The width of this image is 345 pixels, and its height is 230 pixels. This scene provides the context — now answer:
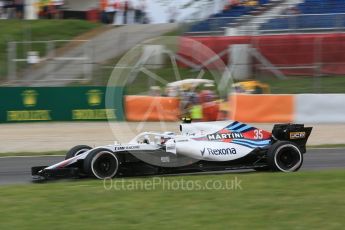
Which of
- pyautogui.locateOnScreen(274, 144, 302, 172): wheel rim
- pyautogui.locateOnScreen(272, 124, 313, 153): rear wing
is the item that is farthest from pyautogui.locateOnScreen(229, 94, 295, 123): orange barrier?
pyautogui.locateOnScreen(274, 144, 302, 172): wheel rim

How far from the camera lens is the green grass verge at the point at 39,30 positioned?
2931 centimetres

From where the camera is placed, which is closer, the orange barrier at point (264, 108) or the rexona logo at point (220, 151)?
the rexona logo at point (220, 151)

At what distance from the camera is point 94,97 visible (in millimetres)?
19781

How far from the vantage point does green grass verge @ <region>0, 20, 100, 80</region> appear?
29312 mm

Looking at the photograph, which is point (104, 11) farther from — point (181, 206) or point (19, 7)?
point (181, 206)

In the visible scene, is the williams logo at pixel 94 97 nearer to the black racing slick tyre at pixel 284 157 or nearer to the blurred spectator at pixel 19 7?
the black racing slick tyre at pixel 284 157

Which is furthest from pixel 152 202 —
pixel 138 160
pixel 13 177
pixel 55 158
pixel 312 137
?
pixel 312 137

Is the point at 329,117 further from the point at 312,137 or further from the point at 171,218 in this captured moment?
the point at 171,218

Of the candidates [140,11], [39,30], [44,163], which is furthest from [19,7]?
[44,163]

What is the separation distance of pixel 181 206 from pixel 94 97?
13706mm

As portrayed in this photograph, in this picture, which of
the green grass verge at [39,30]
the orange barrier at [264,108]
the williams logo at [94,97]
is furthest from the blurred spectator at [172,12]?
the orange barrier at [264,108]

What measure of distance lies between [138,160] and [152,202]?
2715 millimetres

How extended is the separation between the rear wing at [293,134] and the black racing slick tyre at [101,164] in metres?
2.38

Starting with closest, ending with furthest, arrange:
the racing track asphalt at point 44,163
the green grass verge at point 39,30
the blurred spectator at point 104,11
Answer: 1. the racing track asphalt at point 44,163
2. the green grass verge at point 39,30
3. the blurred spectator at point 104,11
